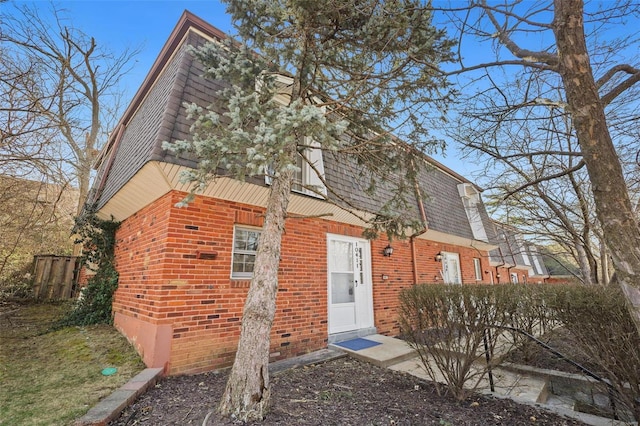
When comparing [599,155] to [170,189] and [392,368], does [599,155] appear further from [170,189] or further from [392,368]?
[170,189]

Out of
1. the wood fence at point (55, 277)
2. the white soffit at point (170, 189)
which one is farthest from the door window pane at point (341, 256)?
the wood fence at point (55, 277)

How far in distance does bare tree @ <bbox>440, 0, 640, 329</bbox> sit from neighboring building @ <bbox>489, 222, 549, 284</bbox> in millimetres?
7870

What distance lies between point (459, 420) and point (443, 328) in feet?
3.38

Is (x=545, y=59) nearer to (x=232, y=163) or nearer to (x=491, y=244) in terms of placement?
(x=232, y=163)

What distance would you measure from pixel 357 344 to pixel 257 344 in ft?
12.3

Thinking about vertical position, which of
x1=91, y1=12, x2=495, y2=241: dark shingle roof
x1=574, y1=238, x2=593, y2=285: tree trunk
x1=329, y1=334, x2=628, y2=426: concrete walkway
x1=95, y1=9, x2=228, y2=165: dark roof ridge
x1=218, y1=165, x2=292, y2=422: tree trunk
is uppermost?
x1=95, y1=9, x2=228, y2=165: dark roof ridge

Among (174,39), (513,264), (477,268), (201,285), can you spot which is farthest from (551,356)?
(513,264)

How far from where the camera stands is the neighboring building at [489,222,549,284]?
1267 cm

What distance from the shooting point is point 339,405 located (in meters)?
3.24

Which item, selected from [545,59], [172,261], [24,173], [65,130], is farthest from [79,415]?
[545,59]

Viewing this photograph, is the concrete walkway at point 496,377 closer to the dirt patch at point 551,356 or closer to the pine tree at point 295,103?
the dirt patch at point 551,356

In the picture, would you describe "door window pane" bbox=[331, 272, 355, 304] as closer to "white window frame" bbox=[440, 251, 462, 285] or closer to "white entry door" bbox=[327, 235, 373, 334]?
"white entry door" bbox=[327, 235, 373, 334]

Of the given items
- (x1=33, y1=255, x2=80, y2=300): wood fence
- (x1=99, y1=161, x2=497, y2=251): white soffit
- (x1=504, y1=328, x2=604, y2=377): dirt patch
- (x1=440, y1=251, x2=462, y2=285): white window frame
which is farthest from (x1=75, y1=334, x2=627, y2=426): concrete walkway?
(x1=33, y1=255, x2=80, y2=300): wood fence

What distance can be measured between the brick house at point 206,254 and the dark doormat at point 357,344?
0.22 m
